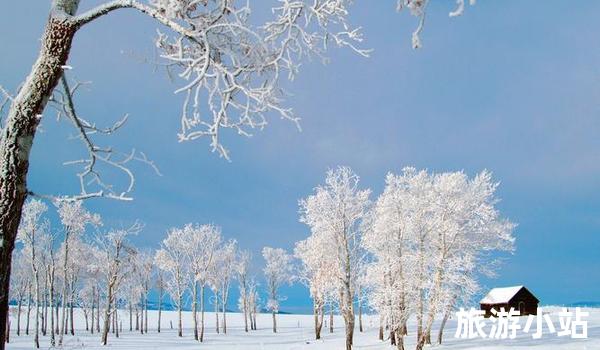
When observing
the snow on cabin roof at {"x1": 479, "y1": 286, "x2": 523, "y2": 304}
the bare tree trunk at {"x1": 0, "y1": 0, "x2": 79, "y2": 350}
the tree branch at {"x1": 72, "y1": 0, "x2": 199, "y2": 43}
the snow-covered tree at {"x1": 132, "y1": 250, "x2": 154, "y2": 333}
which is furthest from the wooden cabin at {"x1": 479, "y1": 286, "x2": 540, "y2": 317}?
the bare tree trunk at {"x1": 0, "y1": 0, "x2": 79, "y2": 350}

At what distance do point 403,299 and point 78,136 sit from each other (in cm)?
2526

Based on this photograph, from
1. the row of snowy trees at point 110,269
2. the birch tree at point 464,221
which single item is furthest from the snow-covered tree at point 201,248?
the birch tree at point 464,221

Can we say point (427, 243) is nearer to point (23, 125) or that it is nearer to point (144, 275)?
point (23, 125)

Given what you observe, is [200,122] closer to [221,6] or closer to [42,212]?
[221,6]

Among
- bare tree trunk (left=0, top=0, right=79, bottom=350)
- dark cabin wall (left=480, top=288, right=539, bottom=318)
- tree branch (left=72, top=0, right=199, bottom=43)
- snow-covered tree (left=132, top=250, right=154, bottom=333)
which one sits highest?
tree branch (left=72, top=0, right=199, bottom=43)

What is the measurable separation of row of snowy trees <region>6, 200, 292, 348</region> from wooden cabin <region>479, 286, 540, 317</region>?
24.3 m

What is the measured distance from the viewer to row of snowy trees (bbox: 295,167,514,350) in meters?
27.5

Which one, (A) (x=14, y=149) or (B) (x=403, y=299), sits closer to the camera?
(A) (x=14, y=149)

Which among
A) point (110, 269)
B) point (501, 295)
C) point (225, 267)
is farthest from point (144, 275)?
point (501, 295)

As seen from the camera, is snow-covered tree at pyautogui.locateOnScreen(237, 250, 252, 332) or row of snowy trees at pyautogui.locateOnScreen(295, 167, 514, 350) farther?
snow-covered tree at pyautogui.locateOnScreen(237, 250, 252, 332)

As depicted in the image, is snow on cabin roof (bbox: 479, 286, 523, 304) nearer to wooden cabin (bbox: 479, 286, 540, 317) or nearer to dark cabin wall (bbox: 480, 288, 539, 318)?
wooden cabin (bbox: 479, 286, 540, 317)

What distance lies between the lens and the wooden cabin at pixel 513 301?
183 ft

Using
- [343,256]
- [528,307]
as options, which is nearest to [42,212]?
[343,256]

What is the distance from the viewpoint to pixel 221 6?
3.99 m
